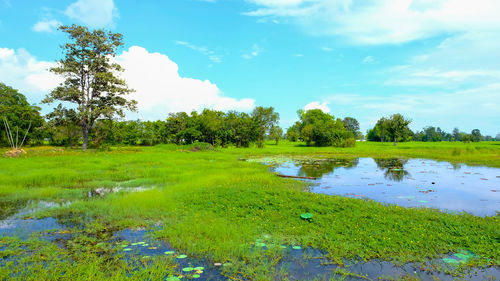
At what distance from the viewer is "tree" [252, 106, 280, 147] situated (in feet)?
180

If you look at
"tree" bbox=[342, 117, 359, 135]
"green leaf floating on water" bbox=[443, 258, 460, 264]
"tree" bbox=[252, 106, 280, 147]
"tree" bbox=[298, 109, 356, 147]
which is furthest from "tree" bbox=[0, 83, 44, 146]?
"tree" bbox=[342, 117, 359, 135]

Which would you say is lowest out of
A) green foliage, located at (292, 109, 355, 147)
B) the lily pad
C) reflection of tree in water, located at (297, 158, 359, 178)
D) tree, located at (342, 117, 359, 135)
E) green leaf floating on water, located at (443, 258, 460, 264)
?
the lily pad

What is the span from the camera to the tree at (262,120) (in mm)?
54750

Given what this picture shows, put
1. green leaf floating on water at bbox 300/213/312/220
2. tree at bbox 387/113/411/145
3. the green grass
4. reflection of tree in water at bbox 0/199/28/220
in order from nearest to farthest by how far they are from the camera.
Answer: the green grass → green leaf floating on water at bbox 300/213/312/220 → reflection of tree in water at bbox 0/199/28/220 → tree at bbox 387/113/411/145

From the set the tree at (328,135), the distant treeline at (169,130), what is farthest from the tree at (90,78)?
the tree at (328,135)

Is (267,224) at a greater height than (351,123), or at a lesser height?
lesser

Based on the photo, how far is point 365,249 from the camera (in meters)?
5.88

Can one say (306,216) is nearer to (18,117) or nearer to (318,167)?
(318,167)

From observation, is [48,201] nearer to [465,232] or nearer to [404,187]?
[465,232]

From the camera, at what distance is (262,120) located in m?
63.2

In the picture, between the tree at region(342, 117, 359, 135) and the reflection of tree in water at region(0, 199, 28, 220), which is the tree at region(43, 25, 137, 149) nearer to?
the reflection of tree in water at region(0, 199, 28, 220)

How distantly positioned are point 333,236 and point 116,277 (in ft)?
16.1

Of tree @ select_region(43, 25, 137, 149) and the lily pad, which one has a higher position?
tree @ select_region(43, 25, 137, 149)

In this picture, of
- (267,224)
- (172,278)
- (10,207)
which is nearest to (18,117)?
(10,207)
